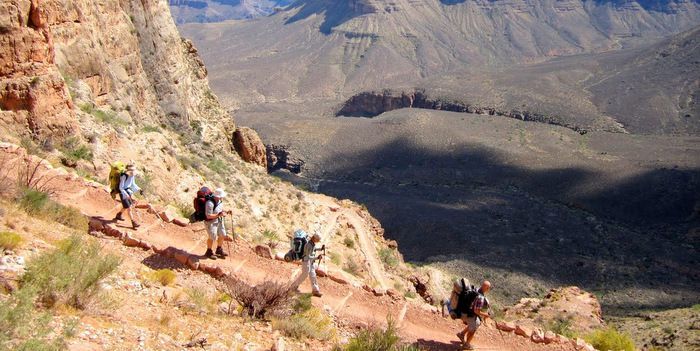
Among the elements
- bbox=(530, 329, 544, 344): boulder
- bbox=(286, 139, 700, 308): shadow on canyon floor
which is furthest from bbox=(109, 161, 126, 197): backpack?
bbox=(286, 139, 700, 308): shadow on canyon floor

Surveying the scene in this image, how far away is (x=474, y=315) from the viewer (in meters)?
10.6

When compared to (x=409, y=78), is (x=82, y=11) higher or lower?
higher

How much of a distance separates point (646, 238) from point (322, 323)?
42921 millimetres

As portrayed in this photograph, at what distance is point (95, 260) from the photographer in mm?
8773

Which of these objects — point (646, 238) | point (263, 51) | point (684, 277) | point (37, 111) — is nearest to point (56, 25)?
point (37, 111)

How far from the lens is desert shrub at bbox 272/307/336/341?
9.58 metres

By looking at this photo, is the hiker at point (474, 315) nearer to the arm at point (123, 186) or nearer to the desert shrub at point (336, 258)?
the arm at point (123, 186)

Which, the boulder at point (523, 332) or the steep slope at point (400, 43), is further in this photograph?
the steep slope at point (400, 43)

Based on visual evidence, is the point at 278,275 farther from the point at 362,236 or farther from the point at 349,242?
A: the point at 362,236

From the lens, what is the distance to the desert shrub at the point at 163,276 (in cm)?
1030

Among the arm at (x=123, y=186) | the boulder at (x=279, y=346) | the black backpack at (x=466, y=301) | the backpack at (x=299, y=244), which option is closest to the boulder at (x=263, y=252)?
the backpack at (x=299, y=244)

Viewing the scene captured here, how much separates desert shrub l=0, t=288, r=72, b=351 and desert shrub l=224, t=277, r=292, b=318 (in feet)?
10.9

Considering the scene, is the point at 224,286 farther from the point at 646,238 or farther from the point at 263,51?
the point at 263,51

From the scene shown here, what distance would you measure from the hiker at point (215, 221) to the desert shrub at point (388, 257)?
1366 centimetres
